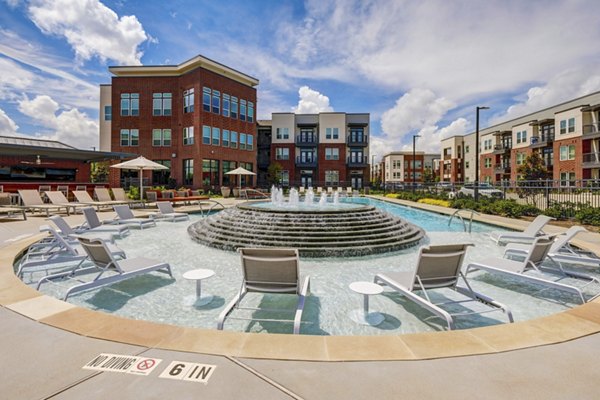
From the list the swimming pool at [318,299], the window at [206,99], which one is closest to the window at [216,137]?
the window at [206,99]

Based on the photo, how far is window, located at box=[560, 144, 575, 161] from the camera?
3688 cm

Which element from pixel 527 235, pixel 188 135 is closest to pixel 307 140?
pixel 188 135

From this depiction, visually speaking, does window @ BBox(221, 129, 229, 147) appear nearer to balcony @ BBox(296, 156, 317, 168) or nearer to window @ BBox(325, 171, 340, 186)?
balcony @ BBox(296, 156, 317, 168)

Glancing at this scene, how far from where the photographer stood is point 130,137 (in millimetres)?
32438

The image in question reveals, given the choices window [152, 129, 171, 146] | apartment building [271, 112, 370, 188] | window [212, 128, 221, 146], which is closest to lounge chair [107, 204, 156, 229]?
window [212, 128, 221, 146]

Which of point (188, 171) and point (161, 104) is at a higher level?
point (161, 104)

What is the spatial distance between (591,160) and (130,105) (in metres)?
53.6

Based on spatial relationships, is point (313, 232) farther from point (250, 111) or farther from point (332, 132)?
point (332, 132)

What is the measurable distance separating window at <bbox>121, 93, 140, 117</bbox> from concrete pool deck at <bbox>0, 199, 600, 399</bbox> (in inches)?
1340

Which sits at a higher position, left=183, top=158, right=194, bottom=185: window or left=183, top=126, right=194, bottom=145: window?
left=183, top=126, right=194, bottom=145: window

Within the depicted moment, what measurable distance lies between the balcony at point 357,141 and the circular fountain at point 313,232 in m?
38.1

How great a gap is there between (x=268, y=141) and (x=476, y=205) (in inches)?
1408

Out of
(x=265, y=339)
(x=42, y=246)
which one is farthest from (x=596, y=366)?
(x=42, y=246)

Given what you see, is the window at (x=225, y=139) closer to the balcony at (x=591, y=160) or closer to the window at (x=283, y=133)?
the window at (x=283, y=133)
